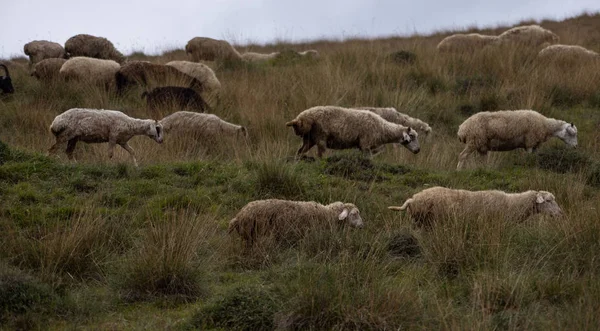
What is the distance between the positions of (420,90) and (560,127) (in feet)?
17.3

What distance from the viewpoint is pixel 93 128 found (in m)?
13.1

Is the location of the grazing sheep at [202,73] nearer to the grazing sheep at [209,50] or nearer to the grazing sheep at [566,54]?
the grazing sheep at [209,50]

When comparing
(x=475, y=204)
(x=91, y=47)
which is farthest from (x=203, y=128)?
(x=91, y=47)

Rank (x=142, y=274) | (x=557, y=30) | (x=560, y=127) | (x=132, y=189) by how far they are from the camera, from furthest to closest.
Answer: (x=557, y=30) → (x=560, y=127) → (x=132, y=189) → (x=142, y=274)

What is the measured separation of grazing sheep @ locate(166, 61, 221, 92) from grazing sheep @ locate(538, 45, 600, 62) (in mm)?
8405

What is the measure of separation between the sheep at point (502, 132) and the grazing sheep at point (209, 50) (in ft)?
41.6

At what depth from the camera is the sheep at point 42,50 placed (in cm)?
2553

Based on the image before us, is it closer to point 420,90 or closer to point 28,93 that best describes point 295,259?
point 420,90

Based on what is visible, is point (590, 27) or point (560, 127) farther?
point (590, 27)

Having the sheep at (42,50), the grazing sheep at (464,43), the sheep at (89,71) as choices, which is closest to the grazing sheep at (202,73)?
the sheep at (89,71)

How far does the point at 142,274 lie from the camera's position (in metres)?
7.48

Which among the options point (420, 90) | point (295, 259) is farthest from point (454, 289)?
point (420, 90)

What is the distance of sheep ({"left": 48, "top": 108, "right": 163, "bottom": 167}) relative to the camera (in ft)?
42.6

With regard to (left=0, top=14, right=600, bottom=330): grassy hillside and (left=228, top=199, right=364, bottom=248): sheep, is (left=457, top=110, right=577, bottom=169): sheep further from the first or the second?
(left=228, top=199, right=364, bottom=248): sheep
